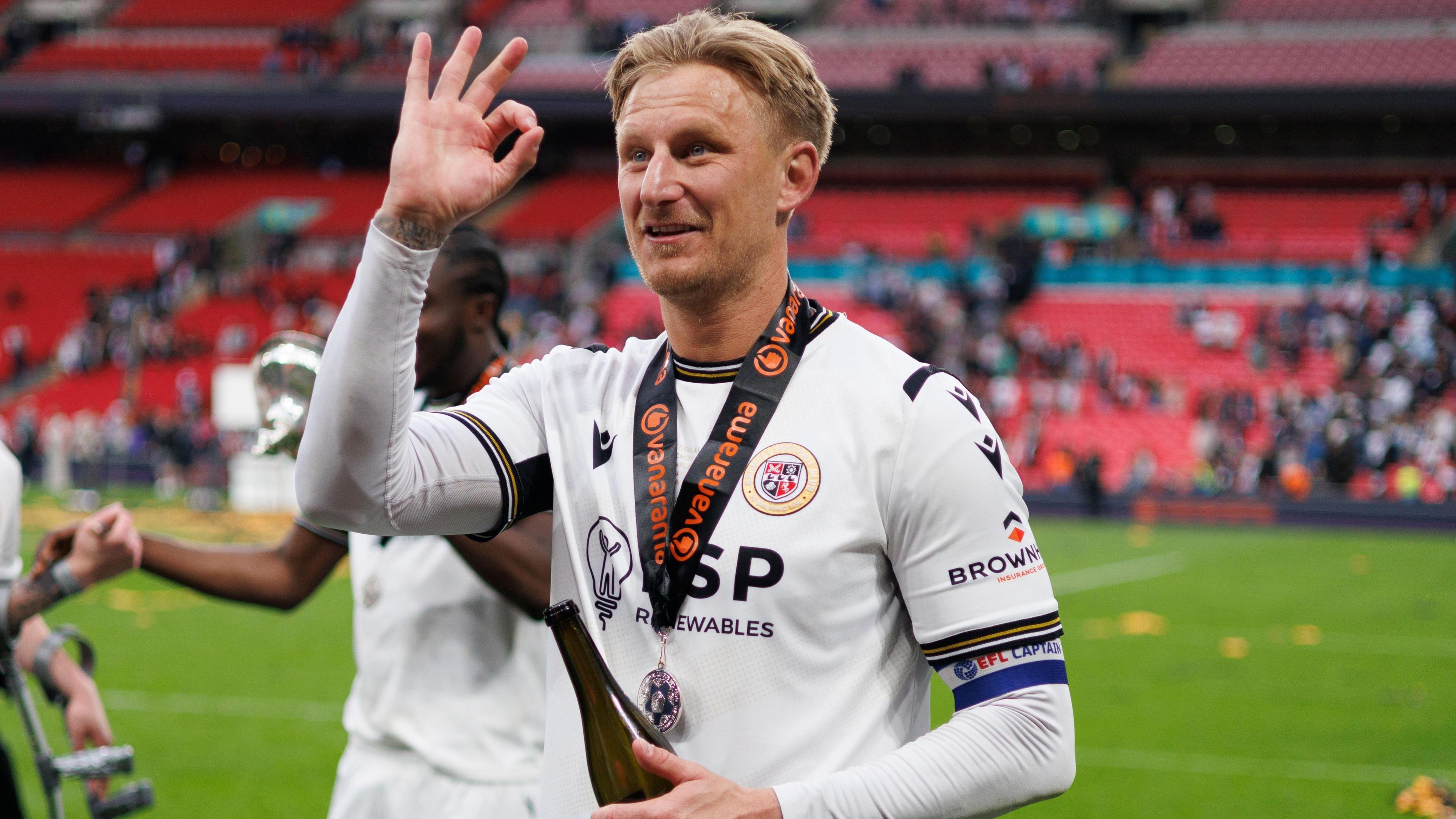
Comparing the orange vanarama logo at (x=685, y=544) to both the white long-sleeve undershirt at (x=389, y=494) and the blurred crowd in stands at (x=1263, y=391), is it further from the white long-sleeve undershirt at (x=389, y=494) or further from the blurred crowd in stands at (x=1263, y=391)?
the blurred crowd in stands at (x=1263, y=391)

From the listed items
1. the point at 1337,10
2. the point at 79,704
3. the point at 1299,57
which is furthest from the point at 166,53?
the point at 79,704

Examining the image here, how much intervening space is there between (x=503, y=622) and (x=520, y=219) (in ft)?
119

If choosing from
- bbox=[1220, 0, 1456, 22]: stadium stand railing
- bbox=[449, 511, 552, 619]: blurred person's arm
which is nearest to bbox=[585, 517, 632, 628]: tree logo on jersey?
bbox=[449, 511, 552, 619]: blurred person's arm

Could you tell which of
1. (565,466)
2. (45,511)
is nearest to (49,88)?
(45,511)

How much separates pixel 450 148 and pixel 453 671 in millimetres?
1818

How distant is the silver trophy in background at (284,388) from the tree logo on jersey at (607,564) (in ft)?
2.27

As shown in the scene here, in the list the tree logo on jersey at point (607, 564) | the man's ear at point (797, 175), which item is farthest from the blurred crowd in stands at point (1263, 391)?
the tree logo on jersey at point (607, 564)

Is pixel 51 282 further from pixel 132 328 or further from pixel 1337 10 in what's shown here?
pixel 1337 10

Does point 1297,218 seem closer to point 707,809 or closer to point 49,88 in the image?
point 49,88

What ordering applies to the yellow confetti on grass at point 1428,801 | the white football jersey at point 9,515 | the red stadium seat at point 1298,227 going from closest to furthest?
the white football jersey at point 9,515 < the yellow confetti on grass at point 1428,801 < the red stadium seat at point 1298,227

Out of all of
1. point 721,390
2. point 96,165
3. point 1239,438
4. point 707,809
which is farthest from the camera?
point 96,165

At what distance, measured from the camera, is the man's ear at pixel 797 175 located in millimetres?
2189

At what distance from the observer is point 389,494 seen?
2.00m

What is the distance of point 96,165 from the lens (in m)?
45.3
